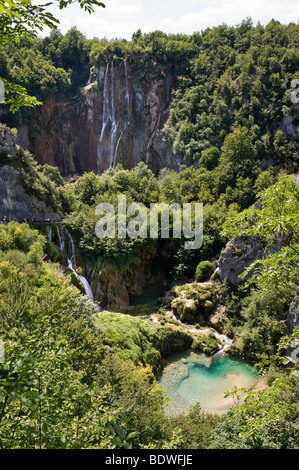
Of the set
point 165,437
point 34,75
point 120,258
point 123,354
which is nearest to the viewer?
point 165,437

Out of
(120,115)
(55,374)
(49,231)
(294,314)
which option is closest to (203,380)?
(294,314)

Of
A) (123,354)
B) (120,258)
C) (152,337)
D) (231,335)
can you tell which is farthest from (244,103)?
(123,354)

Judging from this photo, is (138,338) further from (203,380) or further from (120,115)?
(120,115)

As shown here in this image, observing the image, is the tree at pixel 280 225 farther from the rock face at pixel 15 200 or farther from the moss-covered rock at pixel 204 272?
the rock face at pixel 15 200

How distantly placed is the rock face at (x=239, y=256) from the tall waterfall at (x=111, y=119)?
109 ft

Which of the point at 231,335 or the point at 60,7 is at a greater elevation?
the point at 60,7

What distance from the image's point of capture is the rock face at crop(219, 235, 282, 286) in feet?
81.9

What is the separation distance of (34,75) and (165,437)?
182 ft

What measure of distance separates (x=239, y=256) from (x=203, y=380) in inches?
427

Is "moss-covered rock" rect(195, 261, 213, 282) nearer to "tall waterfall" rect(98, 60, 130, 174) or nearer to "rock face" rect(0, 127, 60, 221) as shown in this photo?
"rock face" rect(0, 127, 60, 221)

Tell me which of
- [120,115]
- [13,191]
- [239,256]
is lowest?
[239,256]

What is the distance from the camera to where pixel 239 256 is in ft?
83.6
